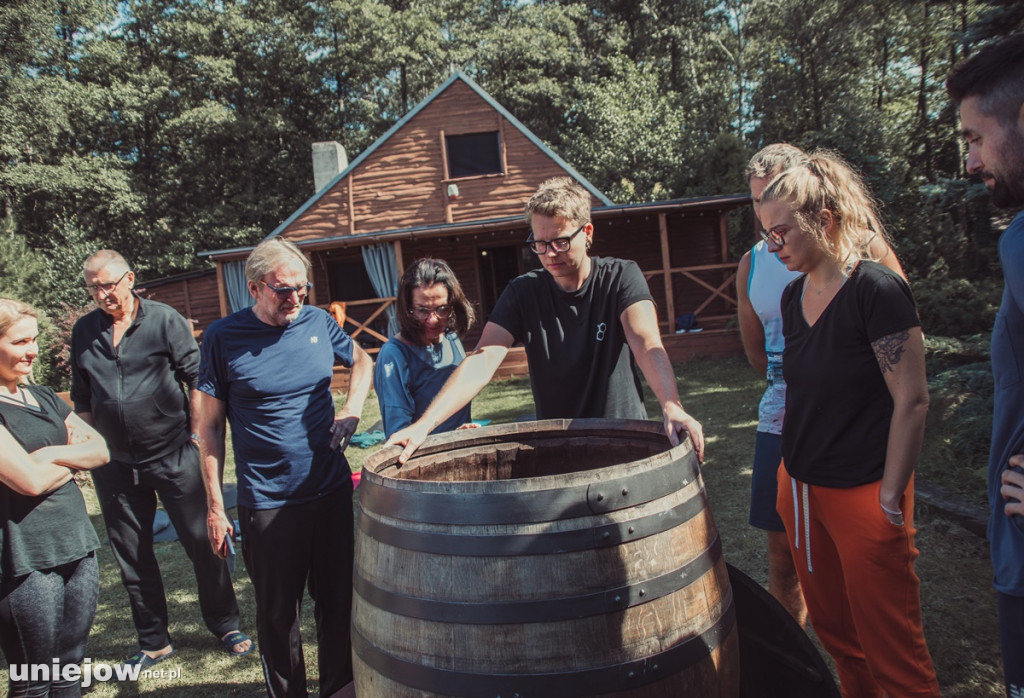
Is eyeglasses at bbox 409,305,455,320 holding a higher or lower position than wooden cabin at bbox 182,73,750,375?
lower

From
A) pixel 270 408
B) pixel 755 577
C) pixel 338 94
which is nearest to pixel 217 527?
pixel 270 408

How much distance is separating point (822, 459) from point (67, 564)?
8.28 feet

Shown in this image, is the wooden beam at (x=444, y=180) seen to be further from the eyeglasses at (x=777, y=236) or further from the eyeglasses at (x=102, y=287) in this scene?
the eyeglasses at (x=777, y=236)

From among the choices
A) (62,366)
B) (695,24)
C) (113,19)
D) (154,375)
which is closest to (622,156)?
(695,24)

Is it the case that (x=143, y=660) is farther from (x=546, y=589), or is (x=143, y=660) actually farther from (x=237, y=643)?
(x=546, y=589)

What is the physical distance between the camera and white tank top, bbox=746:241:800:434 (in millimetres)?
2432

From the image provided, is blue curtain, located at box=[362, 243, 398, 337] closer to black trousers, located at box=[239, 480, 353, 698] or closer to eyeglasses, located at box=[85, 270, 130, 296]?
eyeglasses, located at box=[85, 270, 130, 296]

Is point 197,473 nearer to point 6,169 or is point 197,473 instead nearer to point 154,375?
point 154,375

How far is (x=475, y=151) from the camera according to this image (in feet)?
52.3

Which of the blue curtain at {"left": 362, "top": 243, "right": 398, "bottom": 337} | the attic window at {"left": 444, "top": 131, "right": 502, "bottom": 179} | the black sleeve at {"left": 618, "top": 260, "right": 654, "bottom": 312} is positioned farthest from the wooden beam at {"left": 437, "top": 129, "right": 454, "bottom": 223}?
the black sleeve at {"left": 618, "top": 260, "right": 654, "bottom": 312}

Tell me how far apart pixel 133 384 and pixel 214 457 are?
1.07 metres

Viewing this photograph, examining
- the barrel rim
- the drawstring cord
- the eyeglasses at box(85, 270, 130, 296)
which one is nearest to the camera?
the barrel rim

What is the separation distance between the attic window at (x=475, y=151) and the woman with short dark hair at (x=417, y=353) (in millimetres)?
13725

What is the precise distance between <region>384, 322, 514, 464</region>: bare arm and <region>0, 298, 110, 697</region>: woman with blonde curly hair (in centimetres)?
128
